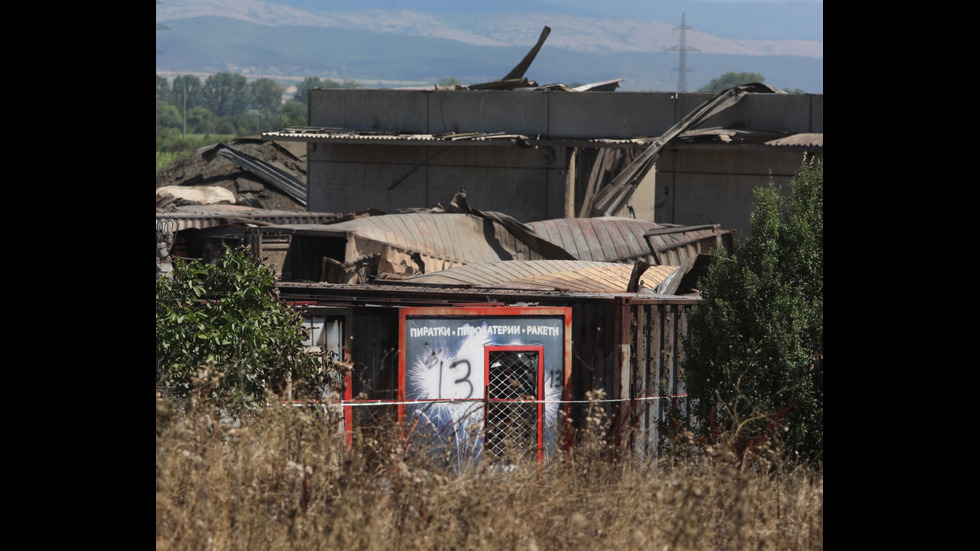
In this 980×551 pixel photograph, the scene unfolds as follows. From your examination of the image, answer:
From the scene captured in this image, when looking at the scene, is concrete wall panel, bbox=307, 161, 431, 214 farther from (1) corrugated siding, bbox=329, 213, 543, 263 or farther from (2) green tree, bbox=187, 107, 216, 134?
(2) green tree, bbox=187, 107, 216, 134

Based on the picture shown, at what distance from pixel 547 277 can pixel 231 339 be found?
6.63 metres

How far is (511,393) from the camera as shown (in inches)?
327

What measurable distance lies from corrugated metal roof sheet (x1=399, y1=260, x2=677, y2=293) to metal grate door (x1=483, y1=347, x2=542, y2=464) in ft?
10.2

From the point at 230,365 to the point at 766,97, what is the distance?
60.9ft

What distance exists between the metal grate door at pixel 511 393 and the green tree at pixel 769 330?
4.18ft

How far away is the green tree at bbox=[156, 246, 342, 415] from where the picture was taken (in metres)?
6.50

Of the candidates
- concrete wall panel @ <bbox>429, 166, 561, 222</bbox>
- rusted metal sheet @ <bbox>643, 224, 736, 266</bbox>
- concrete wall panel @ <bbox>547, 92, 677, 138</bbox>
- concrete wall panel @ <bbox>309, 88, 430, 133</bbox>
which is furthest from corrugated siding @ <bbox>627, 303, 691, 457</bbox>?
concrete wall panel @ <bbox>309, 88, 430, 133</bbox>

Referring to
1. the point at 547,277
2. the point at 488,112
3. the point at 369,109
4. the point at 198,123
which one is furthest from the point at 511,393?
the point at 198,123

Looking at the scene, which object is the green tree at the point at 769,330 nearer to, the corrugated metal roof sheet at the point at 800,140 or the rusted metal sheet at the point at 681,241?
the rusted metal sheet at the point at 681,241

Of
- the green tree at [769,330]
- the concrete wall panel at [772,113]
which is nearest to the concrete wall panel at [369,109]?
the concrete wall panel at [772,113]
